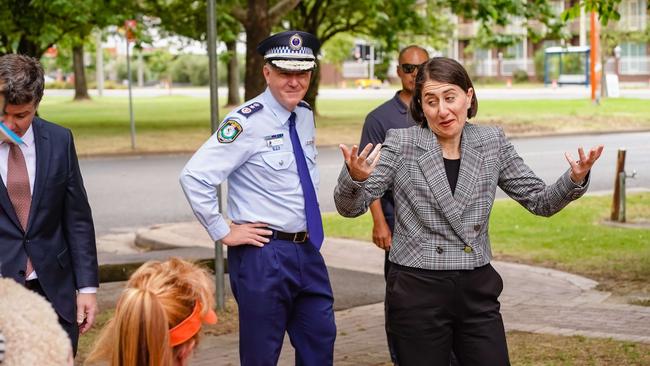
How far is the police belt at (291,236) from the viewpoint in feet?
17.4

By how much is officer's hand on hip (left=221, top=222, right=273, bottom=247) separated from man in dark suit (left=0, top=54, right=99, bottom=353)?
65 centimetres

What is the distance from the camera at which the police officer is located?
5.28 m

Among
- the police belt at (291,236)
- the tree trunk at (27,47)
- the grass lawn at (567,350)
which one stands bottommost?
the grass lawn at (567,350)

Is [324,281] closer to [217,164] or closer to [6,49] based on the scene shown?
[217,164]

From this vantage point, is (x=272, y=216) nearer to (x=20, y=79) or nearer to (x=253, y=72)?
(x=20, y=79)

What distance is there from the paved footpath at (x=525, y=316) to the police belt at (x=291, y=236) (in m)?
2.06

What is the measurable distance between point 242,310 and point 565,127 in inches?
972

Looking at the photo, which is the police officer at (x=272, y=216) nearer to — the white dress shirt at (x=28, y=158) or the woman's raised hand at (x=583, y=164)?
the white dress shirt at (x=28, y=158)

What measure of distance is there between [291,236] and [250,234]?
201 mm

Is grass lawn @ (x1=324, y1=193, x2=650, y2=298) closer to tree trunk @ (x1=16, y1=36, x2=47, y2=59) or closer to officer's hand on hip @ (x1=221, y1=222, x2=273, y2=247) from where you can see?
officer's hand on hip @ (x1=221, y1=222, x2=273, y2=247)

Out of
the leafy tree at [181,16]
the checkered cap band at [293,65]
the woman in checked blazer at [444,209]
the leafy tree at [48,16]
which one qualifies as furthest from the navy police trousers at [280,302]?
the leafy tree at [181,16]

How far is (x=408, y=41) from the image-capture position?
121 ft

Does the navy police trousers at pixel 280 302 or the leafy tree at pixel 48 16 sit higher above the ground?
the leafy tree at pixel 48 16

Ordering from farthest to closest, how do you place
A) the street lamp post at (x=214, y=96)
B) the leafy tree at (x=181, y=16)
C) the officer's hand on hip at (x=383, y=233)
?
the leafy tree at (x=181, y=16) → the street lamp post at (x=214, y=96) → the officer's hand on hip at (x=383, y=233)
